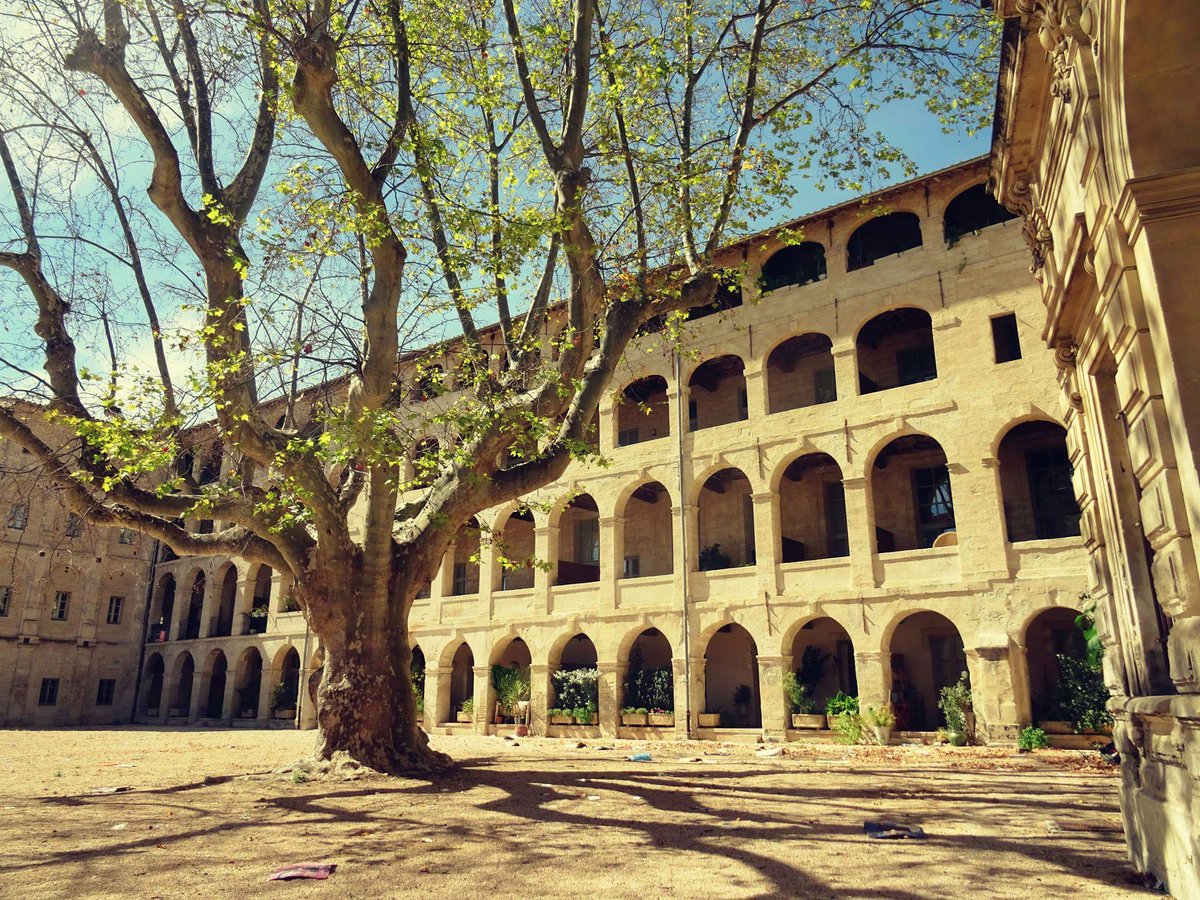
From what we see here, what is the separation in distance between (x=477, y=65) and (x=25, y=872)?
32.3 ft

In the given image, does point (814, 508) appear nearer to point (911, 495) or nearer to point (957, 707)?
point (911, 495)

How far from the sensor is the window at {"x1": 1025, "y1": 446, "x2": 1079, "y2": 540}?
1803 cm

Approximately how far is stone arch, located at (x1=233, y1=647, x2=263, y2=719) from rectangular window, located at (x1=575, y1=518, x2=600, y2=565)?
12.9 metres

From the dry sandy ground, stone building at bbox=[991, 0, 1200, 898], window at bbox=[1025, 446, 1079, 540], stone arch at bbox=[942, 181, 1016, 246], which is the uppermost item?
stone arch at bbox=[942, 181, 1016, 246]

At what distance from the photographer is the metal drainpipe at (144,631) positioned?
3397cm

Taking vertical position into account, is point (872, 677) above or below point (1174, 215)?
below

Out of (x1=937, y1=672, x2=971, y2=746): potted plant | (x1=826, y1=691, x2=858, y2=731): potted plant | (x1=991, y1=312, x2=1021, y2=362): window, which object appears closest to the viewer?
(x1=937, y1=672, x2=971, y2=746): potted plant

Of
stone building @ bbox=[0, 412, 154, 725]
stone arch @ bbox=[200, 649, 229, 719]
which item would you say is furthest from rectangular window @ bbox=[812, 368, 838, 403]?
stone building @ bbox=[0, 412, 154, 725]

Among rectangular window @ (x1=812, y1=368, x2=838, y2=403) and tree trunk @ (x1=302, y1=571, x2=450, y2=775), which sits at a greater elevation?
rectangular window @ (x1=812, y1=368, x2=838, y2=403)

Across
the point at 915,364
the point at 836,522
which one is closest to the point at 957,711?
the point at 836,522

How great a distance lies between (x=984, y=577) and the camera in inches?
641

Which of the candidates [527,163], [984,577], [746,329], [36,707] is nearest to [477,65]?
[527,163]

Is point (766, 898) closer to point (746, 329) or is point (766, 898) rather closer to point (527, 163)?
point (527, 163)

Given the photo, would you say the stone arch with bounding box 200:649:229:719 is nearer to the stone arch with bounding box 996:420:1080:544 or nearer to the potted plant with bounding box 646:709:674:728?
the potted plant with bounding box 646:709:674:728
